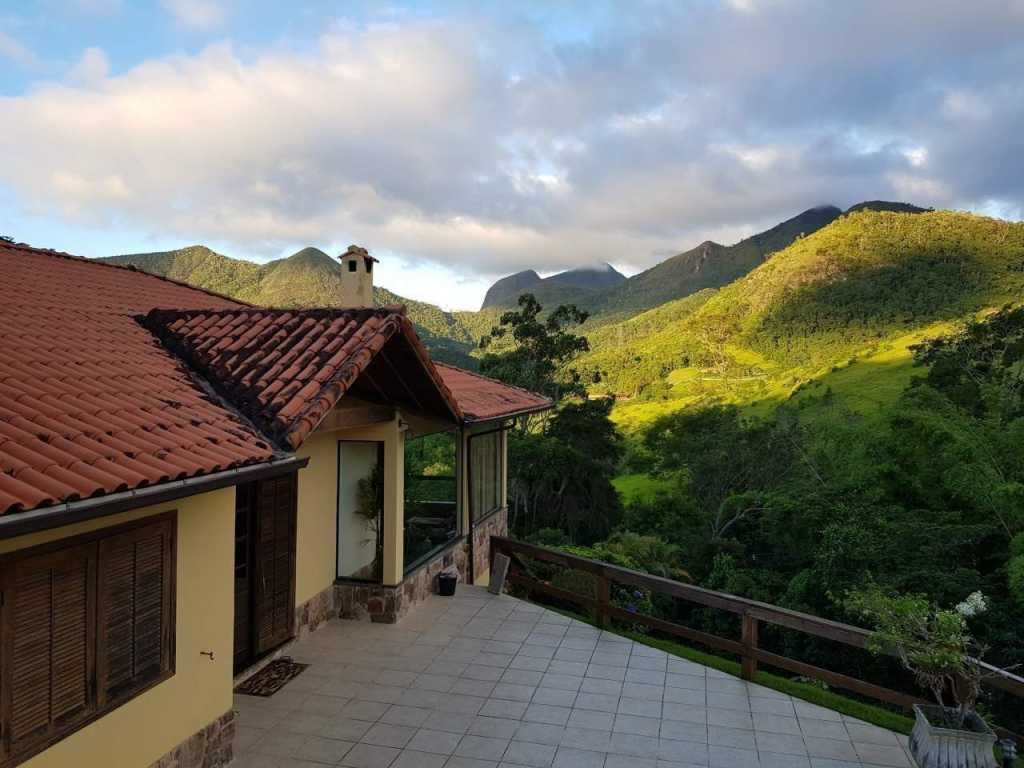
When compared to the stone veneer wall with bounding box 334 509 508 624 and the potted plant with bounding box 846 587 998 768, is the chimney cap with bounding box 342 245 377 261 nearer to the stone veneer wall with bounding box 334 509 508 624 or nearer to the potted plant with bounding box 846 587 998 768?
the stone veneer wall with bounding box 334 509 508 624

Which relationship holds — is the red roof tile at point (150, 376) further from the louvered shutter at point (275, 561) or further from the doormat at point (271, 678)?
the doormat at point (271, 678)

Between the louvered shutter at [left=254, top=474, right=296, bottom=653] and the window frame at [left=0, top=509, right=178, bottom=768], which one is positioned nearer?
the window frame at [left=0, top=509, right=178, bottom=768]

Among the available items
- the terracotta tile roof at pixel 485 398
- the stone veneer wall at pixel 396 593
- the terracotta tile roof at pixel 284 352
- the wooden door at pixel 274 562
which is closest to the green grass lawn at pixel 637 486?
the terracotta tile roof at pixel 485 398

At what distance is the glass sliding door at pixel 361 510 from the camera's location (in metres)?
8.52

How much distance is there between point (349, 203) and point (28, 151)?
20.1m

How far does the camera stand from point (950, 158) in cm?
5884

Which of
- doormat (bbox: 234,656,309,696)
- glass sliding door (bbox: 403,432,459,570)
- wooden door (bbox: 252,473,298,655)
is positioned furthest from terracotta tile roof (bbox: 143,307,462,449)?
glass sliding door (bbox: 403,432,459,570)

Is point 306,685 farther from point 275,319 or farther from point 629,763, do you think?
point 275,319

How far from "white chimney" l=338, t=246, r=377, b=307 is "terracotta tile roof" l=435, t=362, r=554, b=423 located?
148 cm

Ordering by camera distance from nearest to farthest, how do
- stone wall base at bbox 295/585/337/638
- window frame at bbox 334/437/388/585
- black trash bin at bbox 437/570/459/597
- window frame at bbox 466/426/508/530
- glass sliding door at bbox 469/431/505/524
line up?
1. stone wall base at bbox 295/585/337/638
2. window frame at bbox 334/437/388/585
3. black trash bin at bbox 437/570/459/597
4. window frame at bbox 466/426/508/530
5. glass sliding door at bbox 469/431/505/524

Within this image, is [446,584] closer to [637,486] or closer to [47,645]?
[47,645]

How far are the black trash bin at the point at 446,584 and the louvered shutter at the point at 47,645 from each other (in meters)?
5.87

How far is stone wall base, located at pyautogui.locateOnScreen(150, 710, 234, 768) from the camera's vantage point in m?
4.45

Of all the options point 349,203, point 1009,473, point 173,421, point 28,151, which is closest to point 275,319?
point 173,421
